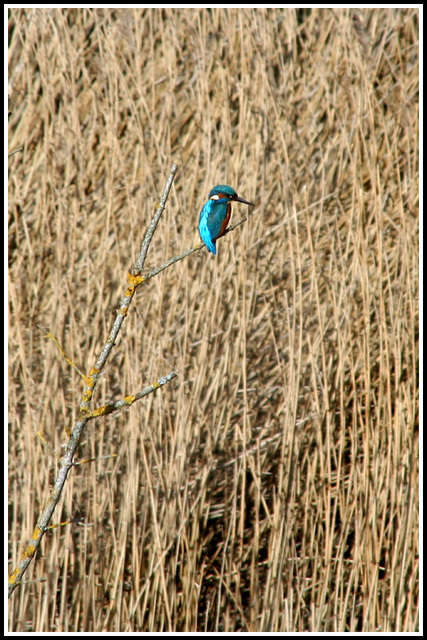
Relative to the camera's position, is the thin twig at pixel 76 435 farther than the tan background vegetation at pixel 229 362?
No

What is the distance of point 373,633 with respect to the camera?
1.76m

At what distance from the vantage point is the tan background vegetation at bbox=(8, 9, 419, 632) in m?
1.78

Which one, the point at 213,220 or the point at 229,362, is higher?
the point at 213,220

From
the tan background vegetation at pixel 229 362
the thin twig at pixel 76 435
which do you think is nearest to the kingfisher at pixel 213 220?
the thin twig at pixel 76 435

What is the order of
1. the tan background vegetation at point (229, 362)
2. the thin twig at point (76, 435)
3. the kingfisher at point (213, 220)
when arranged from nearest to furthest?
1. the thin twig at point (76, 435)
2. the kingfisher at point (213, 220)
3. the tan background vegetation at point (229, 362)

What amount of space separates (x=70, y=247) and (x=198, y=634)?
4.04 feet

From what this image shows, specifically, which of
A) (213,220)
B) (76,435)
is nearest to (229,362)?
(213,220)

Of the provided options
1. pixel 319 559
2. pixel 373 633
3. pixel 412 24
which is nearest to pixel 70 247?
pixel 319 559

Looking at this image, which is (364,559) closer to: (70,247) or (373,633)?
(373,633)

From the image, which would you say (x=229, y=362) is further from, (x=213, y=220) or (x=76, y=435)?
(x=76, y=435)

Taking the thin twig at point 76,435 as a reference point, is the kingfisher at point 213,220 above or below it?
above

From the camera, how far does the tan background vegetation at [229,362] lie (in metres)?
1.78

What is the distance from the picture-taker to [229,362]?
191cm

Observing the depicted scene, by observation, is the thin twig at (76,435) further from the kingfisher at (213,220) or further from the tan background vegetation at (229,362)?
the tan background vegetation at (229,362)
